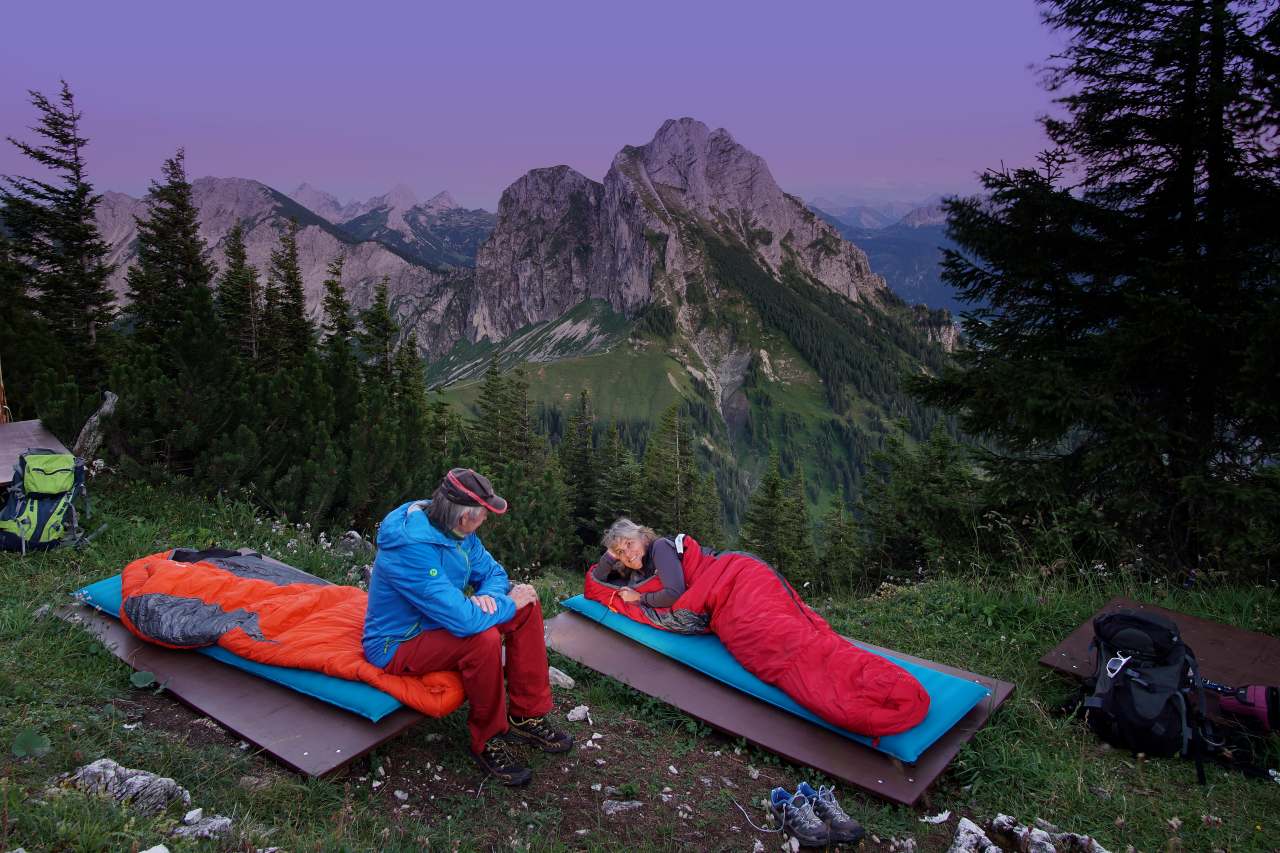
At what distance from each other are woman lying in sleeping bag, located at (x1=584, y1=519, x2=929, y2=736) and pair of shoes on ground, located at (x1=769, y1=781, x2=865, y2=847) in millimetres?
547

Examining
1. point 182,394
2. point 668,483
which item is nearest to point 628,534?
point 182,394

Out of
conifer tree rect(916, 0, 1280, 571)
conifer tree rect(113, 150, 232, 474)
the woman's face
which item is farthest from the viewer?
conifer tree rect(113, 150, 232, 474)

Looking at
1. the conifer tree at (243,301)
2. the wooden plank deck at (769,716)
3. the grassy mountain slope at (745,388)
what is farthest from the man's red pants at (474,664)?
the grassy mountain slope at (745,388)

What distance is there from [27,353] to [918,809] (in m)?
17.2

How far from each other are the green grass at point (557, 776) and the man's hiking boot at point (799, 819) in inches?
5.3

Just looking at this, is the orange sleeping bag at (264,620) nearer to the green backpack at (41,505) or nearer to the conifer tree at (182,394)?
the green backpack at (41,505)

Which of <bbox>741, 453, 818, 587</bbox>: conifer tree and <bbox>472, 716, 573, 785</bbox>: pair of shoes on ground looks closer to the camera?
<bbox>472, 716, 573, 785</bbox>: pair of shoes on ground

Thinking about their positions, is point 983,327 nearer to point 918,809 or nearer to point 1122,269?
point 1122,269

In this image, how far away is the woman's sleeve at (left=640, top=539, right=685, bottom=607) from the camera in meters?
6.25

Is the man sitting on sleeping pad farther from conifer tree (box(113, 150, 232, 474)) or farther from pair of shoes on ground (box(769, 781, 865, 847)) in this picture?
conifer tree (box(113, 150, 232, 474))

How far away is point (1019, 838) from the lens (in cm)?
397

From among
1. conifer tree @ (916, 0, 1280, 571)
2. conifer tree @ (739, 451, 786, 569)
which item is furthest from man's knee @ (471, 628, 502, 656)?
conifer tree @ (739, 451, 786, 569)

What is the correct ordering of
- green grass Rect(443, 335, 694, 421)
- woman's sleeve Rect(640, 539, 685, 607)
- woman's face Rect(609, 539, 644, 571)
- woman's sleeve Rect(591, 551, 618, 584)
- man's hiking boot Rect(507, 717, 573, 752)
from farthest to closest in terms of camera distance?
green grass Rect(443, 335, 694, 421)
woman's sleeve Rect(591, 551, 618, 584)
woman's face Rect(609, 539, 644, 571)
woman's sleeve Rect(640, 539, 685, 607)
man's hiking boot Rect(507, 717, 573, 752)

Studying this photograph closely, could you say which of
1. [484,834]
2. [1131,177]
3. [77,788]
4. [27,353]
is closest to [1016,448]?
[1131,177]
